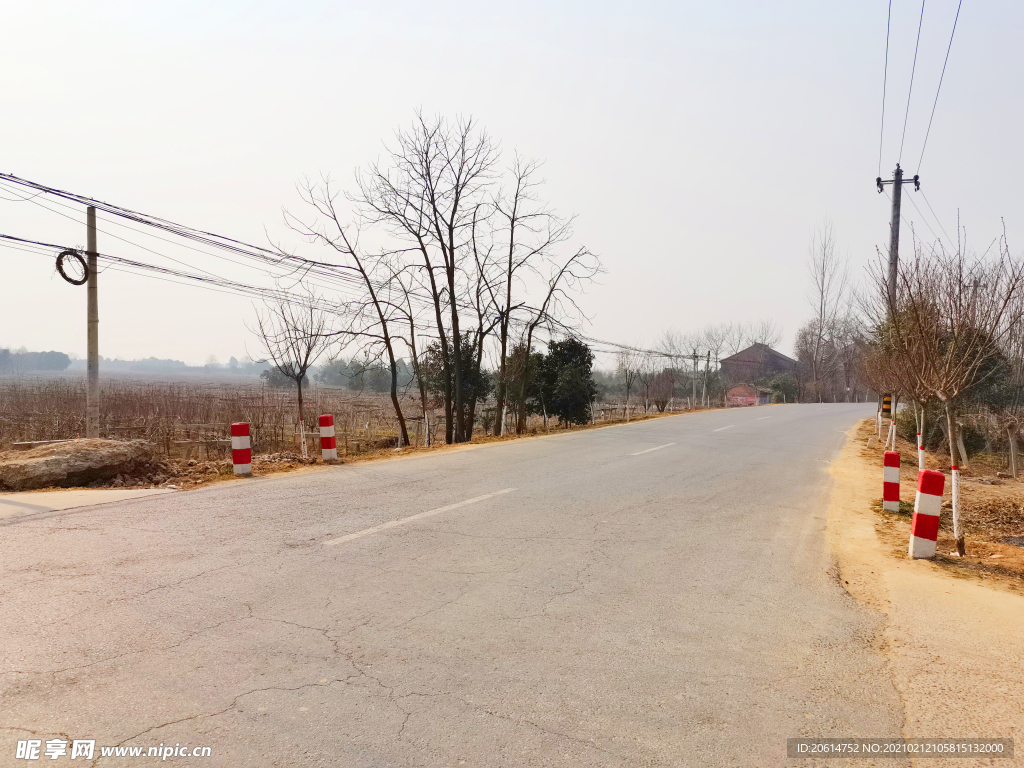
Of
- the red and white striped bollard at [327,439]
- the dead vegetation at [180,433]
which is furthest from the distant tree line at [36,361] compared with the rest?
the red and white striped bollard at [327,439]

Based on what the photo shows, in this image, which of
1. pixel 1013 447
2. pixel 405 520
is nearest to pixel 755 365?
pixel 1013 447

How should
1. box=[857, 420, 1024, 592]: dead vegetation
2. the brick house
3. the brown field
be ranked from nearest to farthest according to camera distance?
box=[857, 420, 1024, 592]: dead vegetation → the brown field → the brick house

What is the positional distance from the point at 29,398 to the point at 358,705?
34348mm

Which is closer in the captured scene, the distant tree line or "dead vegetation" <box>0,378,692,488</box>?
"dead vegetation" <box>0,378,692,488</box>

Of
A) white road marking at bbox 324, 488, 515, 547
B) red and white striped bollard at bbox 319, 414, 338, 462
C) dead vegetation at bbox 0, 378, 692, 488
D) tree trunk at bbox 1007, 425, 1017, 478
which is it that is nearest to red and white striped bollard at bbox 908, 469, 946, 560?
white road marking at bbox 324, 488, 515, 547

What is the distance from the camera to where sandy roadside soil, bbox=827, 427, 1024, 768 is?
3.31 metres

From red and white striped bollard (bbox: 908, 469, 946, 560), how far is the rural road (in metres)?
0.90

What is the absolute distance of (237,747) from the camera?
2.87m

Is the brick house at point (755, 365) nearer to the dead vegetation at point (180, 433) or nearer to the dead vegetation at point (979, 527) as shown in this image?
the dead vegetation at point (180, 433)

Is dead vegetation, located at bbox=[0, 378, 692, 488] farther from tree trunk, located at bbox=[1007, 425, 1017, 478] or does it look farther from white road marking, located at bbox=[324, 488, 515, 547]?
tree trunk, located at bbox=[1007, 425, 1017, 478]

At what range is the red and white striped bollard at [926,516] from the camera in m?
6.64

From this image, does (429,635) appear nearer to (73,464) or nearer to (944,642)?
(944,642)

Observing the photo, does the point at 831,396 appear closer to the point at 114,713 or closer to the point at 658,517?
the point at 658,517

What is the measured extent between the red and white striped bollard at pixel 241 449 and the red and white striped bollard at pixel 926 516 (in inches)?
371
